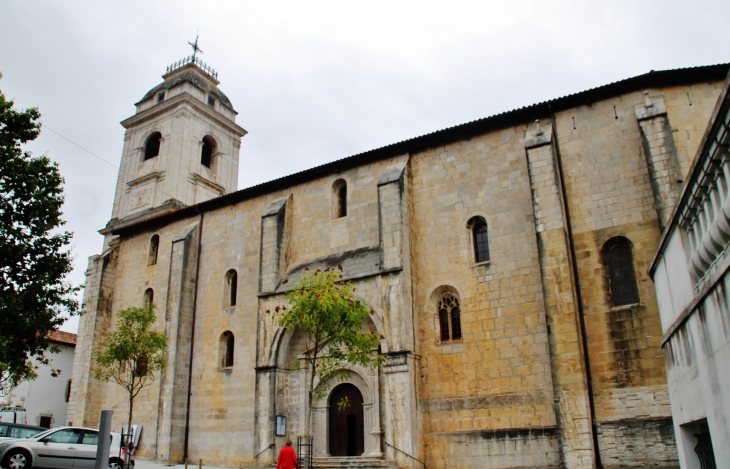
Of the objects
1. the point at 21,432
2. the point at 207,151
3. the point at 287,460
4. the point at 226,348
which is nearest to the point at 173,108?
the point at 207,151

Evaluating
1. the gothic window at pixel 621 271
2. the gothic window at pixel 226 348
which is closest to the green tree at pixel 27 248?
the gothic window at pixel 226 348

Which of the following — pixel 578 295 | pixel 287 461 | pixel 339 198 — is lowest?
pixel 287 461

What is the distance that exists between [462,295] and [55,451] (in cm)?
1163

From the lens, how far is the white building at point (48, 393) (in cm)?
3319

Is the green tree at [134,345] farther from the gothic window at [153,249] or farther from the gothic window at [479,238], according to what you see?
the gothic window at [479,238]

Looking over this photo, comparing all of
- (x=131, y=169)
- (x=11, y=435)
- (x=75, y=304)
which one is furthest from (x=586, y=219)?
(x=131, y=169)

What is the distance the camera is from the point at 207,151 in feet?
115

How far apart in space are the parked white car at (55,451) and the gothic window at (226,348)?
21.3 feet

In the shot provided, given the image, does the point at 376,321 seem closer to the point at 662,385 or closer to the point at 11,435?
the point at 662,385

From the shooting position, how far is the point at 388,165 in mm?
20000

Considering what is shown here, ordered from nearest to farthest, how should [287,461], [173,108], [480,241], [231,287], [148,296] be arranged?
[287,461] < [480,241] < [231,287] < [148,296] < [173,108]

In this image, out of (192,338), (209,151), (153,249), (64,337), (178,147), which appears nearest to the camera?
(192,338)

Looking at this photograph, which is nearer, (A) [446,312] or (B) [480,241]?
(A) [446,312]

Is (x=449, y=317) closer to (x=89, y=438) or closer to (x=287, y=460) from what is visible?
(x=287, y=460)
